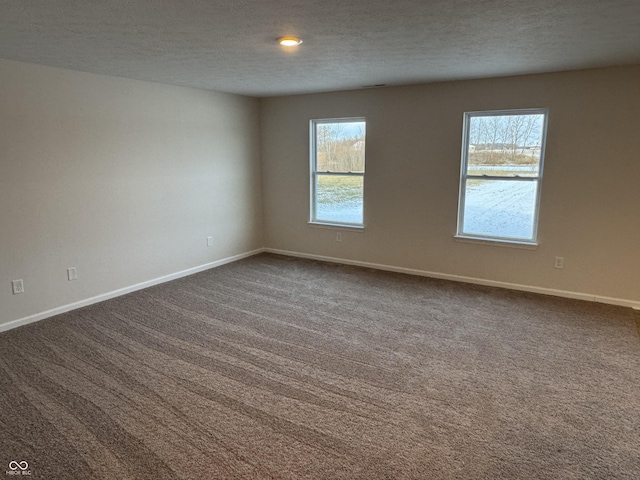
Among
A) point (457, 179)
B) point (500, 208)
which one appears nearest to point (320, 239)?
point (457, 179)

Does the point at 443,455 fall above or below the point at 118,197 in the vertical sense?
below

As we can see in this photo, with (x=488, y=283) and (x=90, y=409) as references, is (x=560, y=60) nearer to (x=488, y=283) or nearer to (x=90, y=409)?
(x=488, y=283)

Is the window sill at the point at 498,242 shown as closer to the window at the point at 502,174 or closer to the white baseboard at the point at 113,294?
the window at the point at 502,174

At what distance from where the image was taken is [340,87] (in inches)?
197

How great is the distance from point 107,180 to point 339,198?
9.50 ft

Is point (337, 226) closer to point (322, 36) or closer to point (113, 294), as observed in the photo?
point (113, 294)

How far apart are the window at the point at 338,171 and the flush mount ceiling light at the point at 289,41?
7.98 feet

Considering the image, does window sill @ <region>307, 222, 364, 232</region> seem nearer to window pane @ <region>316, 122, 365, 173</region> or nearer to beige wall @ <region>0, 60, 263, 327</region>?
window pane @ <region>316, 122, 365, 173</region>

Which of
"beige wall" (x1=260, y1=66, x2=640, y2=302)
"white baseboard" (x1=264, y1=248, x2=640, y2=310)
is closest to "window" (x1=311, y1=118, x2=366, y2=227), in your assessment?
"beige wall" (x1=260, y1=66, x2=640, y2=302)

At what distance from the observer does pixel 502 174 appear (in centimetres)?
455

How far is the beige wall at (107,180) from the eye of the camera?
3566 millimetres

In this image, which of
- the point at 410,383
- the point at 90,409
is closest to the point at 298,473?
the point at 410,383

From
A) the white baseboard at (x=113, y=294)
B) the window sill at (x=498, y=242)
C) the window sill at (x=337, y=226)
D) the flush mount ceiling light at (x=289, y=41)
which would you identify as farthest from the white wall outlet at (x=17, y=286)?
the window sill at (x=498, y=242)

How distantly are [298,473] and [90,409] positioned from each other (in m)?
1.36
